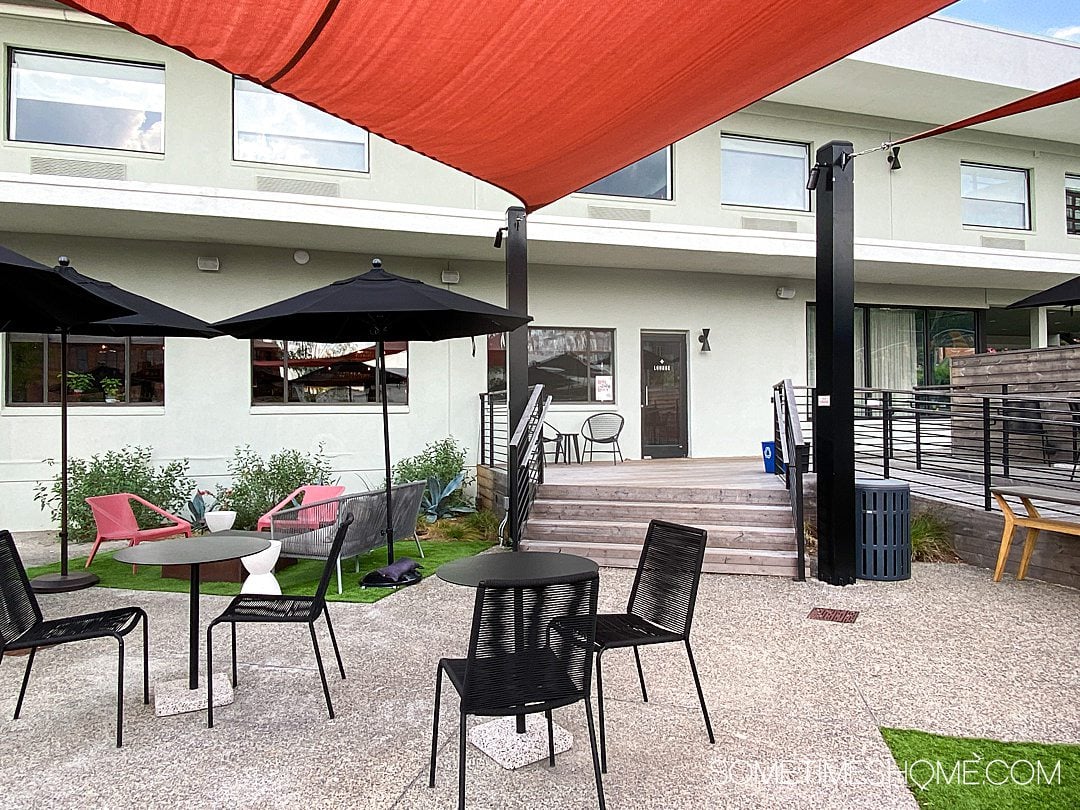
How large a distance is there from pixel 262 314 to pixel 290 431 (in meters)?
4.94

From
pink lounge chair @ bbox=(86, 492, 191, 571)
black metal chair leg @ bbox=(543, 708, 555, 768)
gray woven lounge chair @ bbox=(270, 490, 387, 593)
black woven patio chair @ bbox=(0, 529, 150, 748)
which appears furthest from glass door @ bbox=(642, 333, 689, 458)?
black woven patio chair @ bbox=(0, 529, 150, 748)

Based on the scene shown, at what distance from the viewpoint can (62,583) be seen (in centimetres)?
627

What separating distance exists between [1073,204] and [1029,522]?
1050cm

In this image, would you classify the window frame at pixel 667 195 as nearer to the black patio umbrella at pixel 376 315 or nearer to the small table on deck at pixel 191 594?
the black patio umbrella at pixel 376 315

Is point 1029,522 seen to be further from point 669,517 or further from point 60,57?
point 60,57

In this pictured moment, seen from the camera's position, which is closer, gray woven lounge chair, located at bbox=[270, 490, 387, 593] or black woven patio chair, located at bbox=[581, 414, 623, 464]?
gray woven lounge chair, located at bbox=[270, 490, 387, 593]

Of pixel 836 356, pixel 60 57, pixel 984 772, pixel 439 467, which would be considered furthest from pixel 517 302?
pixel 60 57

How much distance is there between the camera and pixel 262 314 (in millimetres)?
5750

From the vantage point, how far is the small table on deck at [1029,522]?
18.5ft

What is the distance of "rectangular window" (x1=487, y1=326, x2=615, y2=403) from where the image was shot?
Answer: 1159cm

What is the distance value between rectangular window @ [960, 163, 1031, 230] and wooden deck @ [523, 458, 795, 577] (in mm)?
7585

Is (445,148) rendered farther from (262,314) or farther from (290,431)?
(290,431)

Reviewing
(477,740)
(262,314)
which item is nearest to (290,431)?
(262,314)

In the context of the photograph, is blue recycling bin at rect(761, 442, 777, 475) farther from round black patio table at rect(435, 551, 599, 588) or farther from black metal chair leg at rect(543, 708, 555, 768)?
black metal chair leg at rect(543, 708, 555, 768)
